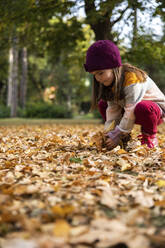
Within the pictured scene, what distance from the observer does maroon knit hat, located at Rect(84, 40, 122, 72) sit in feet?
8.71

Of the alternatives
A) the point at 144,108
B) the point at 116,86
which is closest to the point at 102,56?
the point at 116,86

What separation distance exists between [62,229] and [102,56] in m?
1.89

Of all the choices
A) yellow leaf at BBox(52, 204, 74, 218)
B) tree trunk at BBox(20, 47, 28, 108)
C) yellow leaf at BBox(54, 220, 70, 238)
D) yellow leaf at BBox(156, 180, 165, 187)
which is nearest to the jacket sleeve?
yellow leaf at BBox(156, 180, 165, 187)

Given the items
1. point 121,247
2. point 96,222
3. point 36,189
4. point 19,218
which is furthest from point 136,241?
point 36,189

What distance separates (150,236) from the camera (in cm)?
110

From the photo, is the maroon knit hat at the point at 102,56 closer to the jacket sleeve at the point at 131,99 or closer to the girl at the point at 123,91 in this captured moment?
the girl at the point at 123,91

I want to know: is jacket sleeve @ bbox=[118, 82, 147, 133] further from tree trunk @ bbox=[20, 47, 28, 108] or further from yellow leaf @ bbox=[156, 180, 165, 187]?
tree trunk @ bbox=[20, 47, 28, 108]

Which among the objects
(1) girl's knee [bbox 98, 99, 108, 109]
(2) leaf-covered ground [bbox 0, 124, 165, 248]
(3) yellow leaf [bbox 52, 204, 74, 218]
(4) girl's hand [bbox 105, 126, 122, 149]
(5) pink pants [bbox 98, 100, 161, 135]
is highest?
(1) girl's knee [bbox 98, 99, 108, 109]

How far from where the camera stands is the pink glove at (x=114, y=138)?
2.85m

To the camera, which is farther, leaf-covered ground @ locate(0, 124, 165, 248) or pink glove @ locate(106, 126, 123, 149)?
pink glove @ locate(106, 126, 123, 149)

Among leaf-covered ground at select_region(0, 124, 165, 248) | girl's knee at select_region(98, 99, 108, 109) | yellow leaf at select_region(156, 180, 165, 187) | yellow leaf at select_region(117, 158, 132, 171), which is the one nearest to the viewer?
leaf-covered ground at select_region(0, 124, 165, 248)

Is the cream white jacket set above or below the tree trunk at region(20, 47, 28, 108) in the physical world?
below

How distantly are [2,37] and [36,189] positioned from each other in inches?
377

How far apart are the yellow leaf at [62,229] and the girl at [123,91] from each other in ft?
5.70
